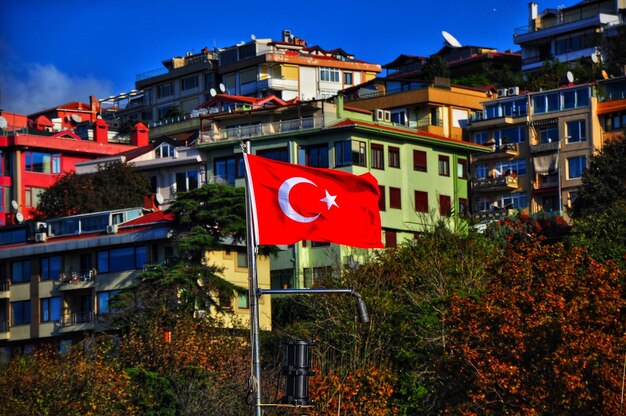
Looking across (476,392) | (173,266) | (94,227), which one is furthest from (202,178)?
(476,392)

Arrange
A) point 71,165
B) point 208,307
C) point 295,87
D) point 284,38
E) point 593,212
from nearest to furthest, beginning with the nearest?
point 208,307
point 593,212
point 71,165
point 295,87
point 284,38

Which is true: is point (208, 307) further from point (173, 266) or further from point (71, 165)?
point (71, 165)

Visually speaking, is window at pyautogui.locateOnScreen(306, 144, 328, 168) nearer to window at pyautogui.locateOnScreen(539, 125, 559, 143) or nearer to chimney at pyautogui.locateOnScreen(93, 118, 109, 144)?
window at pyautogui.locateOnScreen(539, 125, 559, 143)

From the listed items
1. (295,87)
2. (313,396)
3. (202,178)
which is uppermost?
(295,87)

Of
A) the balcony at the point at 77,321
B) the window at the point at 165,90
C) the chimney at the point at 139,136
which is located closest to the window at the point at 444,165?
the balcony at the point at 77,321

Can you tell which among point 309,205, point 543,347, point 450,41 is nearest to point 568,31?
point 450,41

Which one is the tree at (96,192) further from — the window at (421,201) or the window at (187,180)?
the window at (421,201)
